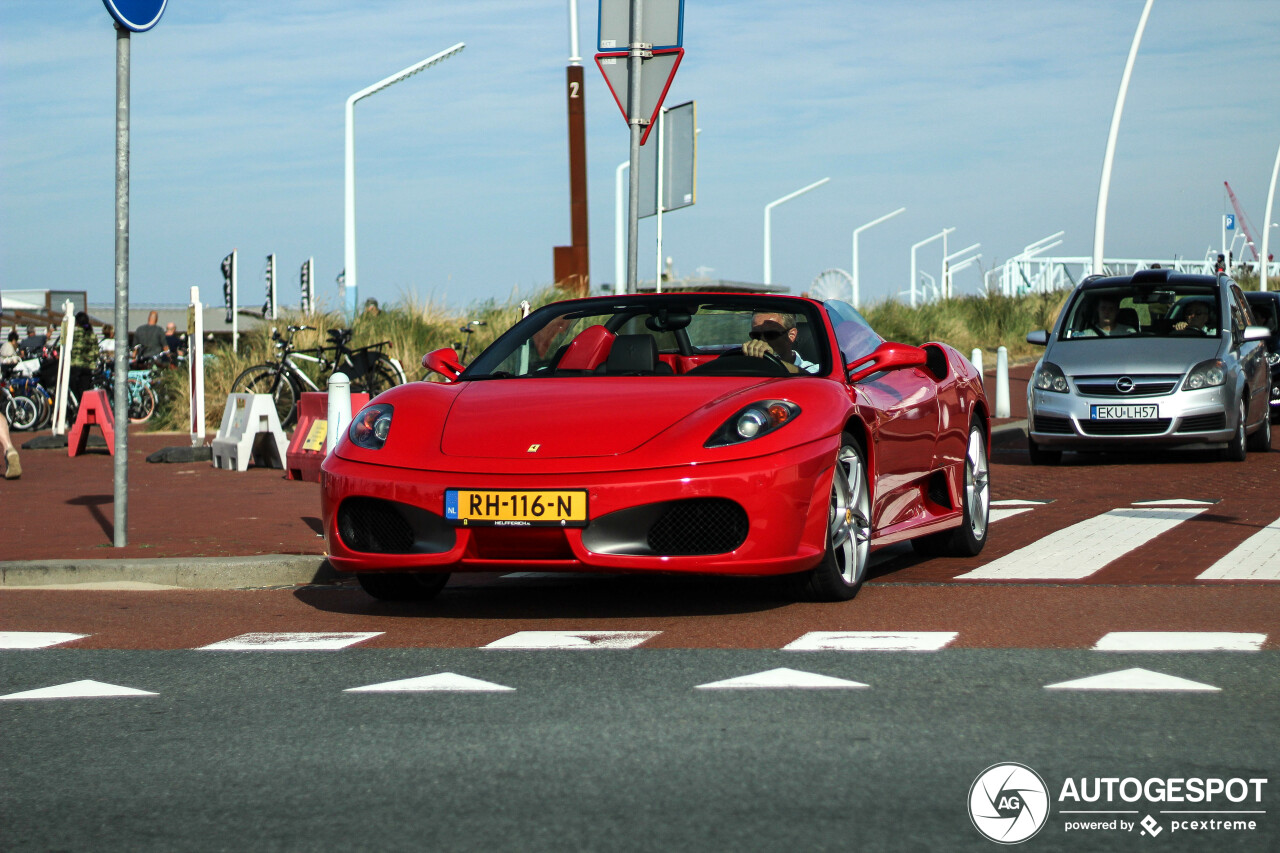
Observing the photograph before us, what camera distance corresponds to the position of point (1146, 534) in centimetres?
966

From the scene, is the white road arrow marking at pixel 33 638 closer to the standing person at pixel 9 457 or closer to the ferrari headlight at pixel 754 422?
the ferrari headlight at pixel 754 422

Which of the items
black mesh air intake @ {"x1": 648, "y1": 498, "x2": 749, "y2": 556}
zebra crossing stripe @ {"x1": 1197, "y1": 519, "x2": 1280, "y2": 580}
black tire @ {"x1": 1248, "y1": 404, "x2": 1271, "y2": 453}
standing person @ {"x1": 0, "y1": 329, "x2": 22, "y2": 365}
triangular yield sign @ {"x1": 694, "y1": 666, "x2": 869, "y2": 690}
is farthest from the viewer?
standing person @ {"x1": 0, "y1": 329, "x2": 22, "y2": 365}

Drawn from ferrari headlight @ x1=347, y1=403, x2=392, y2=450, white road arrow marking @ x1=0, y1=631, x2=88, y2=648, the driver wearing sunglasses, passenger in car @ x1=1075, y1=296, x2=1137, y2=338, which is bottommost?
white road arrow marking @ x1=0, y1=631, x2=88, y2=648

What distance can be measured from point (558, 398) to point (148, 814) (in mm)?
3326

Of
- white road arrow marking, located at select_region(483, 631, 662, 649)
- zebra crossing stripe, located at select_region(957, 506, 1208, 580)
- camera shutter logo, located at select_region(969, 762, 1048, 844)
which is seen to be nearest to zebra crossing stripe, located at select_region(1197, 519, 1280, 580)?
zebra crossing stripe, located at select_region(957, 506, 1208, 580)

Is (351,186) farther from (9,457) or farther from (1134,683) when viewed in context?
(1134,683)

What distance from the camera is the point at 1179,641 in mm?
5949

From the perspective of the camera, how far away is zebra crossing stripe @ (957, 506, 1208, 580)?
321 inches

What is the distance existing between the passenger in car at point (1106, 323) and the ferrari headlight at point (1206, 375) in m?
1.06

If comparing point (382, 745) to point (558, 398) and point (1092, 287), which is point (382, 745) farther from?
point (1092, 287)

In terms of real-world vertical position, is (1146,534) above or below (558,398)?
below

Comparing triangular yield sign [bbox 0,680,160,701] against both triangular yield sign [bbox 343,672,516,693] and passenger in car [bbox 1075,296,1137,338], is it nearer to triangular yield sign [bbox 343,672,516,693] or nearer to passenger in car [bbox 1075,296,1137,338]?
triangular yield sign [bbox 343,672,516,693]

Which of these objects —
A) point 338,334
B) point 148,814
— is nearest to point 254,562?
point 148,814

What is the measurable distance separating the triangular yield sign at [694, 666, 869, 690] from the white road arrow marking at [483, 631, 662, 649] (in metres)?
0.82
